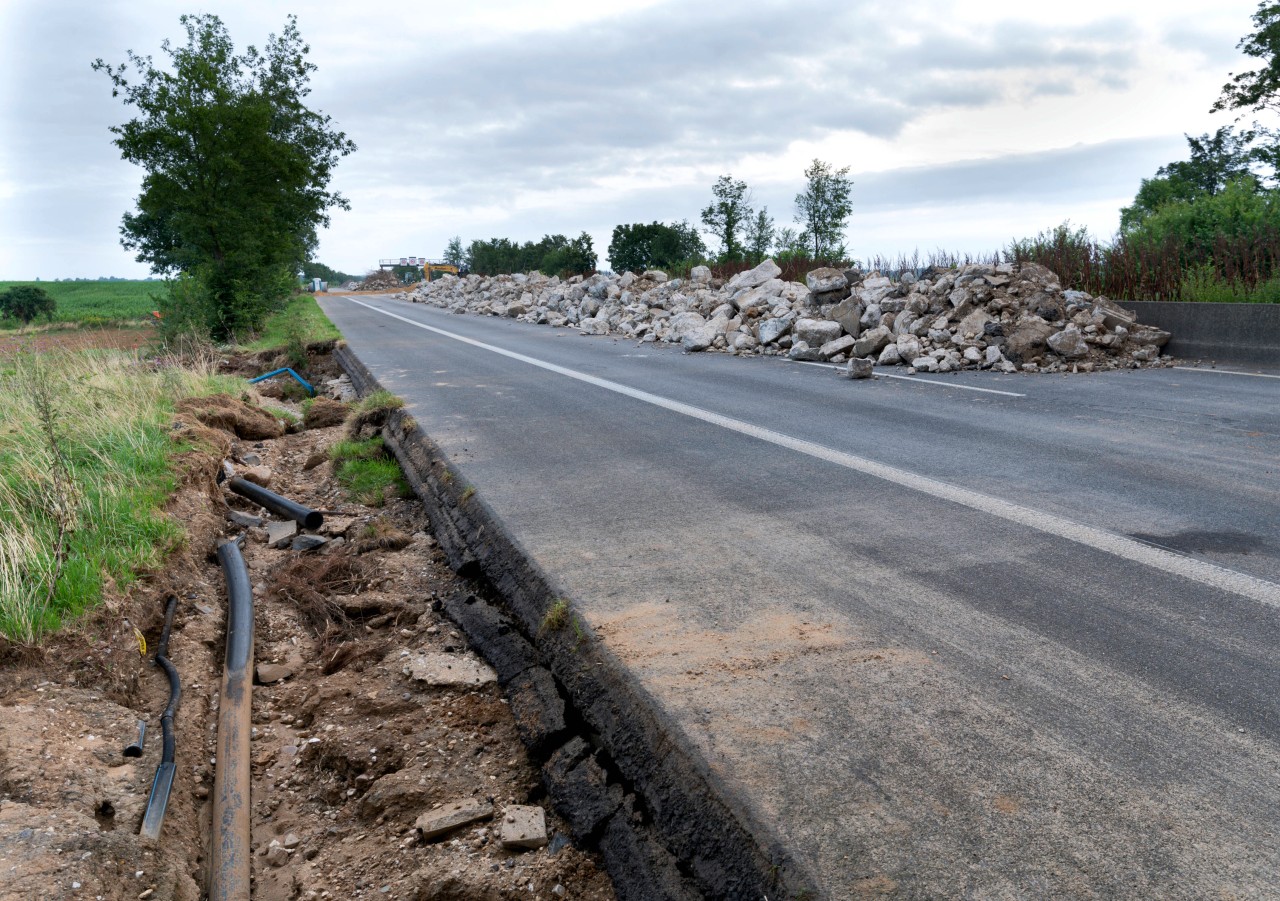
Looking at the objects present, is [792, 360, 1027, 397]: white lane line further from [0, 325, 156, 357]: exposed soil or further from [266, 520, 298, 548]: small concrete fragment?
[0, 325, 156, 357]: exposed soil

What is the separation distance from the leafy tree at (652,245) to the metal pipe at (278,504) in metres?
41.2

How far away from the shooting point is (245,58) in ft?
126

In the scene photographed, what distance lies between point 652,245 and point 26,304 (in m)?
34.3

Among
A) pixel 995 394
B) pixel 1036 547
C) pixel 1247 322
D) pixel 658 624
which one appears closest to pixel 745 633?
pixel 658 624

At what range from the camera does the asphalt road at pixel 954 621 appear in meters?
2.27

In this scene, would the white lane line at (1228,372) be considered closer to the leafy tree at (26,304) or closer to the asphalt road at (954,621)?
the asphalt road at (954,621)

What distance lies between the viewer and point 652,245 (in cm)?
4981

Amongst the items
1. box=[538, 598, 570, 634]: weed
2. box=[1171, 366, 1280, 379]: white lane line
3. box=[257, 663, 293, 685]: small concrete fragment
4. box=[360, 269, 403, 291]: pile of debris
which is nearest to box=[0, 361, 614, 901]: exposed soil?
box=[257, 663, 293, 685]: small concrete fragment

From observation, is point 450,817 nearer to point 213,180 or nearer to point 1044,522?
point 1044,522

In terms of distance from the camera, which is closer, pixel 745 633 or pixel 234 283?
pixel 745 633

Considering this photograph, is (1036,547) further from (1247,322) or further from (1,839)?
(1247,322)

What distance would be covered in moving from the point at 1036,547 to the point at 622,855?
272cm

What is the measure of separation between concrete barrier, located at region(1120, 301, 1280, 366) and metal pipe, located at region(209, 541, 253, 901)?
12056 millimetres

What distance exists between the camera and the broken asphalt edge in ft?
7.69
